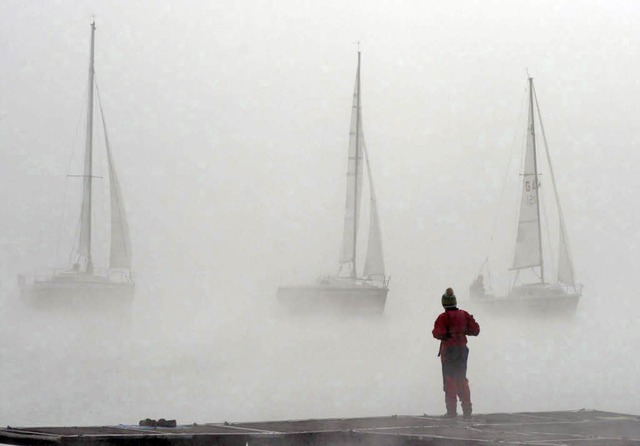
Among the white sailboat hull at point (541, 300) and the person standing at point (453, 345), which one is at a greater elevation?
the white sailboat hull at point (541, 300)

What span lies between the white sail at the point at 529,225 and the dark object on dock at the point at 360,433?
5746cm

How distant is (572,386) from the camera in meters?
39.0

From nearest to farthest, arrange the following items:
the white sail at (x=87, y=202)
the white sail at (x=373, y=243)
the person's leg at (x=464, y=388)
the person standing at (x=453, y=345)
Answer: the person standing at (x=453, y=345), the person's leg at (x=464, y=388), the white sail at (x=87, y=202), the white sail at (x=373, y=243)

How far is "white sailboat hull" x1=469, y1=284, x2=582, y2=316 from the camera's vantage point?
246 feet

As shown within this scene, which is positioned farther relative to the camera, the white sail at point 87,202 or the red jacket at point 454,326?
the white sail at point 87,202

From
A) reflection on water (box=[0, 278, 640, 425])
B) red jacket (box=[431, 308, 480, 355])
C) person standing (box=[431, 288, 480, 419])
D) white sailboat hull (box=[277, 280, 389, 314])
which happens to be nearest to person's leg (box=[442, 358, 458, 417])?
person standing (box=[431, 288, 480, 419])

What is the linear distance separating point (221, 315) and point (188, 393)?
39816 millimetres

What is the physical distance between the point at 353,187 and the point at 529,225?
40.3 ft

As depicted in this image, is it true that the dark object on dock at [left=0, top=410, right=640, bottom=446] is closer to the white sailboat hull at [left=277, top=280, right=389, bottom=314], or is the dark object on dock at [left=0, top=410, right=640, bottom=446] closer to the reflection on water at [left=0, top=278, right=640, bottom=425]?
the reflection on water at [left=0, top=278, right=640, bottom=425]

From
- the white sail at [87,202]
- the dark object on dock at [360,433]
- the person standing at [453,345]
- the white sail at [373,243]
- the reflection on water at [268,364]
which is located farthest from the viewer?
the white sail at [373,243]

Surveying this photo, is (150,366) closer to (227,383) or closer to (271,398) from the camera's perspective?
(227,383)

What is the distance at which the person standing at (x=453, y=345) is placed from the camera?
62.6 ft

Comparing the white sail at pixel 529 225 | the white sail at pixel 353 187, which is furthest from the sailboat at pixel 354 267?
the white sail at pixel 529 225

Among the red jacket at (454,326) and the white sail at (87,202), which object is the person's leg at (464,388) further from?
the white sail at (87,202)
